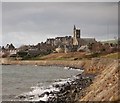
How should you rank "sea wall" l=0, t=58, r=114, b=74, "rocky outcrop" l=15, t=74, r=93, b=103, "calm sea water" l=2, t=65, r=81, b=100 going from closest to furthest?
"rocky outcrop" l=15, t=74, r=93, b=103, "calm sea water" l=2, t=65, r=81, b=100, "sea wall" l=0, t=58, r=114, b=74

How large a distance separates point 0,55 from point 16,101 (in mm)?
162683

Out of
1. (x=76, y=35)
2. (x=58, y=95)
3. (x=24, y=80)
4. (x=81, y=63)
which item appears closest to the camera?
(x=58, y=95)

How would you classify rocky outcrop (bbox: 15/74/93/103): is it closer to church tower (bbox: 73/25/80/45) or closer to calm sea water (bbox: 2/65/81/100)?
calm sea water (bbox: 2/65/81/100)

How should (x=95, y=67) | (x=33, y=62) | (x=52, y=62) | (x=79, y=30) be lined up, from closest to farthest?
(x=95, y=67)
(x=52, y=62)
(x=33, y=62)
(x=79, y=30)

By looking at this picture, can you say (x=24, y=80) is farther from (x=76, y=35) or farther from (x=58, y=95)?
(x=76, y=35)

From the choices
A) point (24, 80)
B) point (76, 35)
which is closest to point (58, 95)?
point (24, 80)

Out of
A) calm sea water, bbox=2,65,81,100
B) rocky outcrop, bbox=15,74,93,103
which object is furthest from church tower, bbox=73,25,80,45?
rocky outcrop, bbox=15,74,93,103

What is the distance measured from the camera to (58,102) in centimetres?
2264

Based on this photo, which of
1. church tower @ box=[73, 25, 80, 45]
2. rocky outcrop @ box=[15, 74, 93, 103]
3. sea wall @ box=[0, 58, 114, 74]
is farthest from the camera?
church tower @ box=[73, 25, 80, 45]

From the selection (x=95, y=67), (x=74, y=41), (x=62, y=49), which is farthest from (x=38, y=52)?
(x=95, y=67)

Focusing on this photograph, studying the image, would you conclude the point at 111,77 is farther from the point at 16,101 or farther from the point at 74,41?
the point at 74,41

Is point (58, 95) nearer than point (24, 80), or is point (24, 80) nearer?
point (58, 95)

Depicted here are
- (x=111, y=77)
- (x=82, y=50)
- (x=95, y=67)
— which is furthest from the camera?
(x=82, y=50)

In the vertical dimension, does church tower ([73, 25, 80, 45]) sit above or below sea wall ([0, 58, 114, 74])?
above
